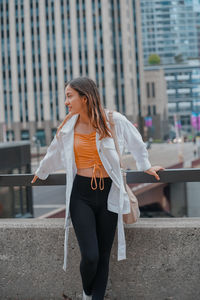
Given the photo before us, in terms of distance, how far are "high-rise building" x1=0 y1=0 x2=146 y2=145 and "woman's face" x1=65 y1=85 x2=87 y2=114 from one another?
9111 centimetres

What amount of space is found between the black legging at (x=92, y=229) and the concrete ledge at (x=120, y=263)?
0.52 metres

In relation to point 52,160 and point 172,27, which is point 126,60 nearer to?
point 52,160

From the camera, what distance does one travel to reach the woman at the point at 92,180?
3.08 meters

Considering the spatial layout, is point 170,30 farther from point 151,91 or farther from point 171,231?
point 171,231

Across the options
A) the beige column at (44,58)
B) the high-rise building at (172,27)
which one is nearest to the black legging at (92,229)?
the beige column at (44,58)

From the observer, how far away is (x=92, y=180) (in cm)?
305

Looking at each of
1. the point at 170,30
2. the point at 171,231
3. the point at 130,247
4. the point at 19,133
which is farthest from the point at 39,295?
the point at 170,30

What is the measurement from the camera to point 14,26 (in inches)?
3831

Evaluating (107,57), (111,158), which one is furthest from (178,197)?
(107,57)

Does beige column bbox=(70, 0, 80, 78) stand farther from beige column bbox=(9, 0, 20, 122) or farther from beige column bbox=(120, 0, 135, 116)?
beige column bbox=(9, 0, 20, 122)

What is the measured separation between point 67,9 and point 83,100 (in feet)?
325

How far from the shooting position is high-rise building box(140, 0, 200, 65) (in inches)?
7288

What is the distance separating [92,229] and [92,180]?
36 cm

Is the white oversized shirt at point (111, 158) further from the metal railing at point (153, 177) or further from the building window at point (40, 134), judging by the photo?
the building window at point (40, 134)
